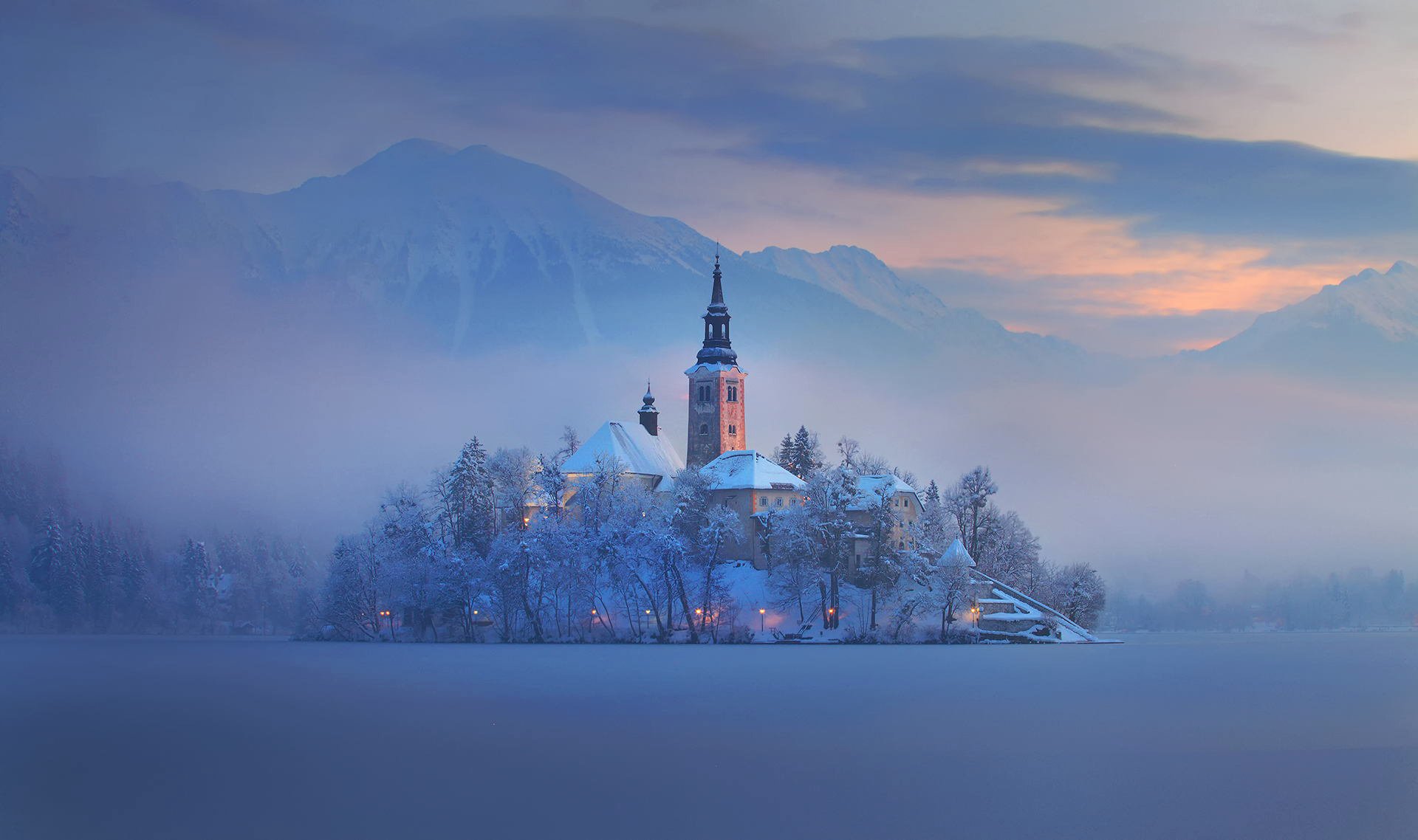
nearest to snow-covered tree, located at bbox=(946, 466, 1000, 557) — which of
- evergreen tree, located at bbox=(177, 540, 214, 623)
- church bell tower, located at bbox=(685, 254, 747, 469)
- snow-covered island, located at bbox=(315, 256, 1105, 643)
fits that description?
snow-covered island, located at bbox=(315, 256, 1105, 643)

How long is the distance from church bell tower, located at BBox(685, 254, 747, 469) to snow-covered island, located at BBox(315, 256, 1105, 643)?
55.4 feet

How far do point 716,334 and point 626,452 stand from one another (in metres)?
17.4

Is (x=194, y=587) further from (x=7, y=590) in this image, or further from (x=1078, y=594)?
(x=1078, y=594)

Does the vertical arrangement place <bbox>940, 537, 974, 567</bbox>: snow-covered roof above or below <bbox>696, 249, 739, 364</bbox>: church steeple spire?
below

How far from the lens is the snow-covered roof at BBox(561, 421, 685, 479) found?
12162cm

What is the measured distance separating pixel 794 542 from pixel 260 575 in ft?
265

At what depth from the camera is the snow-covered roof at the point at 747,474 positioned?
115 m

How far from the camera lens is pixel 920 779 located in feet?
126

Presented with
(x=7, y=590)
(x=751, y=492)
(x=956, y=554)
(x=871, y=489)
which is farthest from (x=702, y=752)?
(x=7, y=590)

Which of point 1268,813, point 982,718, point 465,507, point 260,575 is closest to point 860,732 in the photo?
point 982,718

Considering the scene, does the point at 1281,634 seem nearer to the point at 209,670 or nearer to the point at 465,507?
the point at 465,507

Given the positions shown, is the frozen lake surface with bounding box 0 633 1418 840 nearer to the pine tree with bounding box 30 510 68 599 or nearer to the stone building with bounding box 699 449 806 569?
the stone building with bounding box 699 449 806 569

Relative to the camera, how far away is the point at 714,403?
13412 centimetres

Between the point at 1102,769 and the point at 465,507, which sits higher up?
the point at 465,507
